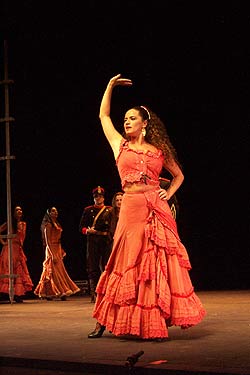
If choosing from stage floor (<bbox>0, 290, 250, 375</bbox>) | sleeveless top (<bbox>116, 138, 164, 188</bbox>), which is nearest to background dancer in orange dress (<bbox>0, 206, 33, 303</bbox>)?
stage floor (<bbox>0, 290, 250, 375</bbox>)

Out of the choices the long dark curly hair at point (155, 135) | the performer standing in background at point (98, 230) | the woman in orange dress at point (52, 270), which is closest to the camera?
the long dark curly hair at point (155, 135)

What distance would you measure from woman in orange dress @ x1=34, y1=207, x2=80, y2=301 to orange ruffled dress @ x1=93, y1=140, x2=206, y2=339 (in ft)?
25.0

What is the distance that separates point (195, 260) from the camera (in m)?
21.6

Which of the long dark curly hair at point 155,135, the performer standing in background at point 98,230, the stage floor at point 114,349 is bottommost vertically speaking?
the stage floor at point 114,349

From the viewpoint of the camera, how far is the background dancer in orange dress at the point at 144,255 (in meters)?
6.55

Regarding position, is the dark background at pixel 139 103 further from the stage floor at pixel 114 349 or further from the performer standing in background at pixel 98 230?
the stage floor at pixel 114 349

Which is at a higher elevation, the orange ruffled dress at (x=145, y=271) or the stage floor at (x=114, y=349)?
the orange ruffled dress at (x=145, y=271)

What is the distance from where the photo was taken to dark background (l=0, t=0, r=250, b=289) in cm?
1434

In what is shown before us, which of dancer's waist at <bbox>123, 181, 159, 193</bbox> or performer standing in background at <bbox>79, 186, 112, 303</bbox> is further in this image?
performer standing in background at <bbox>79, 186, 112, 303</bbox>

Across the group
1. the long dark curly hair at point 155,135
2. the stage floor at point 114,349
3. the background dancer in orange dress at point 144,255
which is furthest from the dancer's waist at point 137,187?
the stage floor at point 114,349

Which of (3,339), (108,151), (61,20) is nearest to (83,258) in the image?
(108,151)

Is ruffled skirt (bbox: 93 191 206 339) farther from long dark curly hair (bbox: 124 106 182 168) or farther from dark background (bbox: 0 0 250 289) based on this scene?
dark background (bbox: 0 0 250 289)

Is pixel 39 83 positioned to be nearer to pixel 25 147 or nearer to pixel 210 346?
pixel 25 147

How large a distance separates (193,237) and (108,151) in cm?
363
